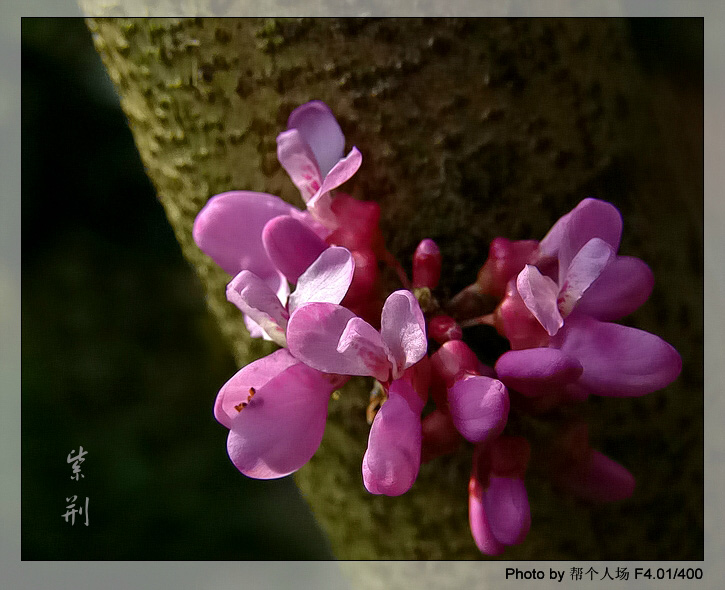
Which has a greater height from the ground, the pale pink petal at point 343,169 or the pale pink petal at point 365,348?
the pale pink petal at point 343,169

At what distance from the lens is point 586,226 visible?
0.56m

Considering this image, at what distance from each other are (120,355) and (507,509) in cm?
110

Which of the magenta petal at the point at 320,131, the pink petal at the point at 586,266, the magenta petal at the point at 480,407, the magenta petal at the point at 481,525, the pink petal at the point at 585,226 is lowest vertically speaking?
the magenta petal at the point at 481,525

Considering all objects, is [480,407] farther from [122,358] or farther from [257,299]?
[122,358]

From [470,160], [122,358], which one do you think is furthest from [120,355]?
[470,160]

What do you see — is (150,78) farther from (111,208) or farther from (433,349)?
(111,208)

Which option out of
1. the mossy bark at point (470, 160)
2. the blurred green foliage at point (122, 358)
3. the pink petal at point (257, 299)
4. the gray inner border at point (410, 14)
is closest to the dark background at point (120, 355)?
the blurred green foliage at point (122, 358)

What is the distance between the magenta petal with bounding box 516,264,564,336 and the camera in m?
0.51

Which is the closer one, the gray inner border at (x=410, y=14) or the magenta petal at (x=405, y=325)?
the magenta petal at (x=405, y=325)

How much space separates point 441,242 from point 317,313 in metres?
0.22

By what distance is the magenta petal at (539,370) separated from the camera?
0.50m

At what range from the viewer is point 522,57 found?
0.68m

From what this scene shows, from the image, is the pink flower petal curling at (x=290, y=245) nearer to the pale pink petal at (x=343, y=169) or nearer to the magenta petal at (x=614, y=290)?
the pale pink petal at (x=343, y=169)

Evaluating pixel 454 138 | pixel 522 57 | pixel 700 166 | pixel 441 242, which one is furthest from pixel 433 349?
pixel 700 166
